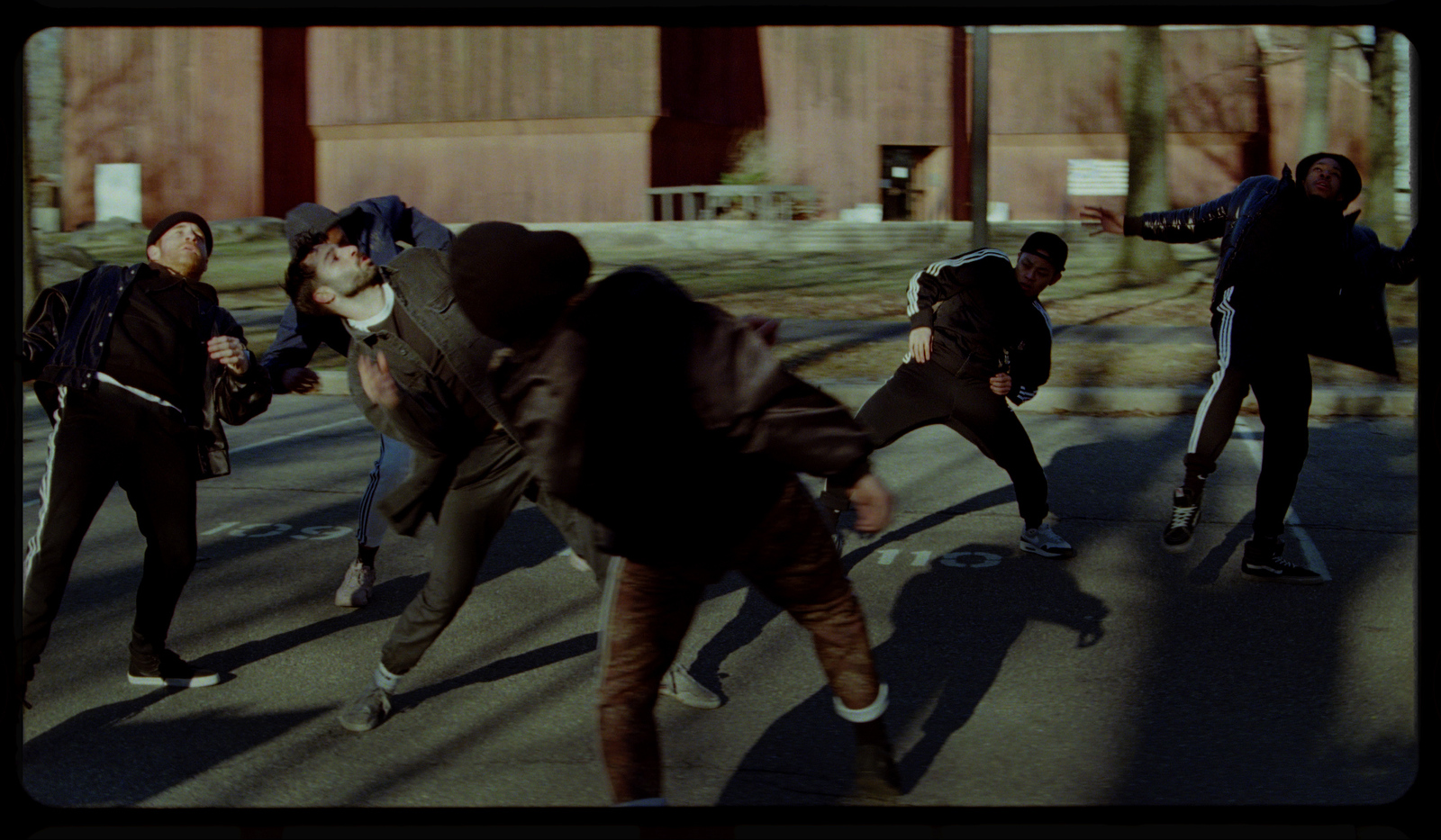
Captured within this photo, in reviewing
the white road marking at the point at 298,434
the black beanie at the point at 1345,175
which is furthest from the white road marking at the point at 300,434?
the black beanie at the point at 1345,175

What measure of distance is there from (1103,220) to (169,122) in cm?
2265

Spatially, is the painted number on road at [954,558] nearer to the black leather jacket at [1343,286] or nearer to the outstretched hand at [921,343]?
the outstretched hand at [921,343]

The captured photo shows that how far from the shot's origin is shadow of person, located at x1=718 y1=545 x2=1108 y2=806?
12.8ft

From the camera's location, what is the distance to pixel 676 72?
25516 millimetres

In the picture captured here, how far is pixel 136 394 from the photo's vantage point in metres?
4.24

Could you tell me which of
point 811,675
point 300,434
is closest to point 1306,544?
point 811,675

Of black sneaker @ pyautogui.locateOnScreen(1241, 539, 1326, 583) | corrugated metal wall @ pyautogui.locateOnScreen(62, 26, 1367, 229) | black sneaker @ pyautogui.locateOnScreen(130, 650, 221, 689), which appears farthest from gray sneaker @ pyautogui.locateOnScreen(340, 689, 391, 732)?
corrugated metal wall @ pyautogui.locateOnScreen(62, 26, 1367, 229)

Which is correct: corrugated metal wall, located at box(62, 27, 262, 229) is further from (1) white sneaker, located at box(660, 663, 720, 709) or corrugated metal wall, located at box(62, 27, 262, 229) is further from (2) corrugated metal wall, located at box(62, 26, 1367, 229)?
(1) white sneaker, located at box(660, 663, 720, 709)

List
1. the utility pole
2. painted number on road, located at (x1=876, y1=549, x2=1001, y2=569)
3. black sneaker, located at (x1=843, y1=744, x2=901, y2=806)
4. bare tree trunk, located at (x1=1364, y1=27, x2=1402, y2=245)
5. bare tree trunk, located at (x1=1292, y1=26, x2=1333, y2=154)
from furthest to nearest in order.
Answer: bare tree trunk, located at (x1=1292, y1=26, x2=1333, y2=154), bare tree trunk, located at (x1=1364, y1=27, x2=1402, y2=245), the utility pole, painted number on road, located at (x1=876, y1=549, x2=1001, y2=569), black sneaker, located at (x1=843, y1=744, x2=901, y2=806)

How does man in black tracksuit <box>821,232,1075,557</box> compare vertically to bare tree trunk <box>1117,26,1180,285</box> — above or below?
below

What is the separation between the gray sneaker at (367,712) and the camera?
→ 168 inches

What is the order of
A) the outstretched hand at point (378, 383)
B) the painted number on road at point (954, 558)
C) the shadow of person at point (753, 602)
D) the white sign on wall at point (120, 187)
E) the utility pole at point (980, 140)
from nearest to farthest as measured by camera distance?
1. the outstretched hand at point (378, 383)
2. the shadow of person at point (753, 602)
3. the painted number on road at point (954, 558)
4. the utility pole at point (980, 140)
5. the white sign on wall at point (120, 187)

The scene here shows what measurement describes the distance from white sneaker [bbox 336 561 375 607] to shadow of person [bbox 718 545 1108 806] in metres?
2.02

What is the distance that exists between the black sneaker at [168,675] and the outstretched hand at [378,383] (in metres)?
1.43
